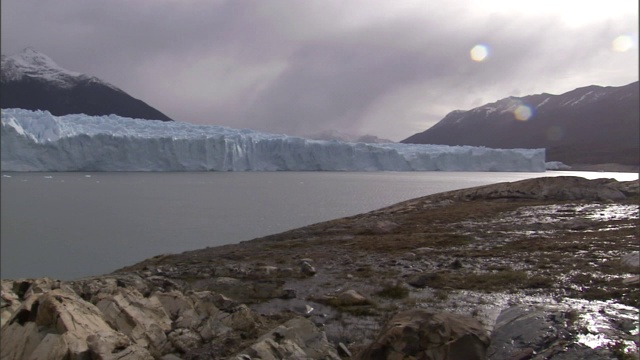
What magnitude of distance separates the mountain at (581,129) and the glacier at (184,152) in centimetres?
5232

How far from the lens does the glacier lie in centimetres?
5325

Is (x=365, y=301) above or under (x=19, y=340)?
under

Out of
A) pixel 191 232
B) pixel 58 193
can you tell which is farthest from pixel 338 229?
pixel 58 193

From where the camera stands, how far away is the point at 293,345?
579 cm

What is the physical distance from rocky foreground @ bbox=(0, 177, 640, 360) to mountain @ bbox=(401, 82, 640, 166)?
11358cm

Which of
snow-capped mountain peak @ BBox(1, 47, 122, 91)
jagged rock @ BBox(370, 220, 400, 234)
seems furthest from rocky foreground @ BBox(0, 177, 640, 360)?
snow-capped mountain peak @ BBox(1, 47, 122, 91)

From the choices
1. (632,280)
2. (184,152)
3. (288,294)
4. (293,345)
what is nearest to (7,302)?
(288,294)

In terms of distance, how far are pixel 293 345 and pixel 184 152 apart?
58.2 m

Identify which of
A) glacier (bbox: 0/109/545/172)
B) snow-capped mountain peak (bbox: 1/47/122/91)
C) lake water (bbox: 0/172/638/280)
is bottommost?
lake water (bbox: 0/172/638/280)

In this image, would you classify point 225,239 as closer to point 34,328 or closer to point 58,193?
point 34,328

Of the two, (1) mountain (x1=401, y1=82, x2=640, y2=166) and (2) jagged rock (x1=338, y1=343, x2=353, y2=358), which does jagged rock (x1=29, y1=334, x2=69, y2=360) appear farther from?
(1) mountain (x1=401, y1=82, x2=640, y2=166)

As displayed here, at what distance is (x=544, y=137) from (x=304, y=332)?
17513cm

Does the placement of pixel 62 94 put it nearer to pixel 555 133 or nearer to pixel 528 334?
pixel 555 133

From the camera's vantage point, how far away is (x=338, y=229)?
17.2 metres
